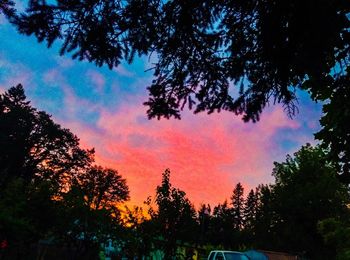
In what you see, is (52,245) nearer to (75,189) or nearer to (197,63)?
(75,189)

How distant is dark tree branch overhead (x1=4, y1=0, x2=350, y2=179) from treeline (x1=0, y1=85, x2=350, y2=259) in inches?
77.7

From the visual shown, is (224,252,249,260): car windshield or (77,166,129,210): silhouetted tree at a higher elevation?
(77,166,129,210): silhouetted tree

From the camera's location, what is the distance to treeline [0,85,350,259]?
63.3 feet

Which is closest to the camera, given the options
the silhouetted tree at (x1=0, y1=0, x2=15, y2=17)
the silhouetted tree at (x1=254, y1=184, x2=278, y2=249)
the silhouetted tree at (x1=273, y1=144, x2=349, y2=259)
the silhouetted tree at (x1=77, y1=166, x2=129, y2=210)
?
the silhouetted tree at (x1=0, y1=0, x2=15, y2=17)

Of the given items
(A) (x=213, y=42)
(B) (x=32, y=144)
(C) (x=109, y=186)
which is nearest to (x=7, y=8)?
(A) (x=213, y=42)

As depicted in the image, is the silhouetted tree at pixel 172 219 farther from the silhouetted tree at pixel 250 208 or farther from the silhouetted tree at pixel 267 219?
the silhouetted tree at pixel 250 208

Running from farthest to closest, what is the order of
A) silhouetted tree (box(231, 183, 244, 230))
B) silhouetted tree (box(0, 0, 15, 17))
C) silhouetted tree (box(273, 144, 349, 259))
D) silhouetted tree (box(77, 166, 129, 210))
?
1. silhouetted tree (box(231, 183, 244, 230))
2. silhouetted tree (box(77, 166, 129, 210))
3. silhouetted tree (box(273, 144, 349, 259))
4. silhouetted tree (box(0, 0, 15, 17))

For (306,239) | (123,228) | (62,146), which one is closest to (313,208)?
(306,239)

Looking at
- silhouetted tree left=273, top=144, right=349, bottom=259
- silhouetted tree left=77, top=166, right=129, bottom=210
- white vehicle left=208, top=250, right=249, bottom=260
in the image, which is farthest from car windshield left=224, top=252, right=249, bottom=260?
silhouetted tree left=77, top=166, right=129, bottom=210

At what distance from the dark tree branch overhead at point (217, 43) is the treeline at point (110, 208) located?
197cm

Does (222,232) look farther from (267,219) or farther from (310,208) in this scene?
(310,208)

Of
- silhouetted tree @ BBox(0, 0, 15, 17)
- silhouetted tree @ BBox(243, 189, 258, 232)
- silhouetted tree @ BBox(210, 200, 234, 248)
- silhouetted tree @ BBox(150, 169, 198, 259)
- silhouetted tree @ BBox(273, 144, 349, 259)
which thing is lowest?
silhouetted tree @ BBox(0, 0, 15, 17)

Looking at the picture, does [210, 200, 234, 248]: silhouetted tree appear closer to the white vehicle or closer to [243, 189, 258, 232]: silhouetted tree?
[243, 189, 258, 232]: silhouetted tree

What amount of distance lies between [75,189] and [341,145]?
2013cm
